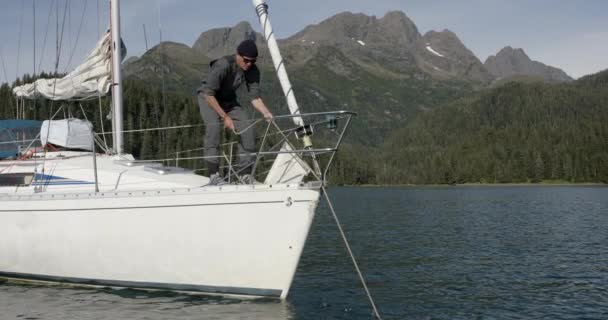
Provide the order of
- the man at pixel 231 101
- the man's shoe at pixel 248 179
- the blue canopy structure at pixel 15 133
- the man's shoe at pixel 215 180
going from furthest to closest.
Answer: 1. the blue canopy structure at pixel 15 133
2. the man's shoe at pixel 215 180
3. the man at pixel 231 101
4. the man's shoe at pixel 248 179

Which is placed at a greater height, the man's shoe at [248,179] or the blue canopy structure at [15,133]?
the blue canopy structure at [15,133]

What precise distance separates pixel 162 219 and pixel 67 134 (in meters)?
4.78

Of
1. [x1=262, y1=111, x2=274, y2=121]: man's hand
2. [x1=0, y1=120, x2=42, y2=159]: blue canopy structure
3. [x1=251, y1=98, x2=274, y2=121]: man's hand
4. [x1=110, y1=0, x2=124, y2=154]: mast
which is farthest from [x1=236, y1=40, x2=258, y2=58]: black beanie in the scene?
[x1=0, y1=120, x2=42, y2=159]: blue canopy structure

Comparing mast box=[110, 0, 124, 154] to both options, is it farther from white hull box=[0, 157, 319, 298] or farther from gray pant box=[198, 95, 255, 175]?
gray pant box=[198, 95, 255, 175]

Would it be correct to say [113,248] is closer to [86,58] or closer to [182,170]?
[182,170]

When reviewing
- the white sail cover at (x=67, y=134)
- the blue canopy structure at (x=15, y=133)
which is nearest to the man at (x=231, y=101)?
the white sail cover at (x=67, y=134)

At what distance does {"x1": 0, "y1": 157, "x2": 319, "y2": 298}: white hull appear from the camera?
975 cm

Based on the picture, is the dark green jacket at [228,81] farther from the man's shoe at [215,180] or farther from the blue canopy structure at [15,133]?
the blue canopy structure at [15,133]

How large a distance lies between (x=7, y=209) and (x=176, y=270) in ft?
13.4

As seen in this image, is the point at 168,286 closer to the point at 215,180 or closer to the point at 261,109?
the point at 215,180

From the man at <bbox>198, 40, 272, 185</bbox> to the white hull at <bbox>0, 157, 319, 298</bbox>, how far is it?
0.74 m

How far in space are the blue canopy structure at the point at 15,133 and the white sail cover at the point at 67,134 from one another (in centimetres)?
148

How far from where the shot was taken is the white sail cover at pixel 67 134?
13.6 metres

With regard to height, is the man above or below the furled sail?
below
